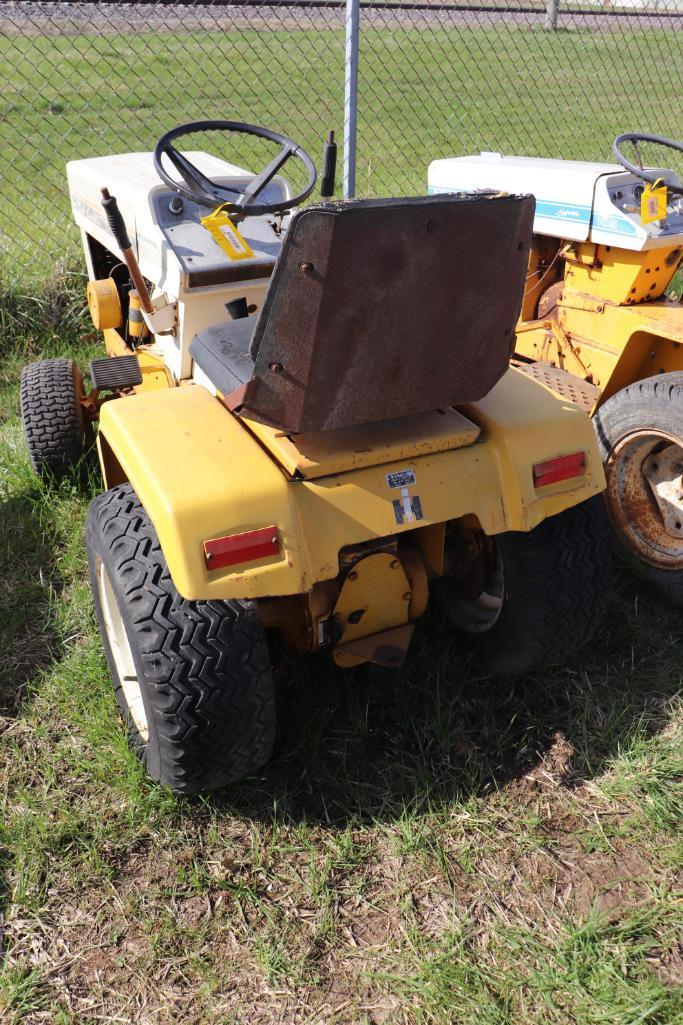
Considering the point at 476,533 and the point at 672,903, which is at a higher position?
the point at 476,533

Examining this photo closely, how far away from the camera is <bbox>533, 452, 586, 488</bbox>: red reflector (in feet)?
6.75

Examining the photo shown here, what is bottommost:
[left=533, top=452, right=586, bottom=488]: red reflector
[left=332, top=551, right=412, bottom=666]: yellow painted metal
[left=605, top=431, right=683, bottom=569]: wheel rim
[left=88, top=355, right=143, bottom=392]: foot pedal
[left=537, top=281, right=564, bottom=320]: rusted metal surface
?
[left=605, top=431, right=683, bottom=569]: wheel rim

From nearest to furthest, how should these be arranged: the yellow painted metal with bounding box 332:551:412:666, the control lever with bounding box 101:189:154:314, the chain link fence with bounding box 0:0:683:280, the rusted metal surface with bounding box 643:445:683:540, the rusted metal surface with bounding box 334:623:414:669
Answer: the yellow painted metal with bounding box 332:551:412:666 < the rusted metal surface with bounding box 334:623:414:669 < the control lever with bounding box 101:189:154:314 < the rusted metal surface with bounding box 643:445:683:540 < the chain link fence with bounding box 0:0:683:280

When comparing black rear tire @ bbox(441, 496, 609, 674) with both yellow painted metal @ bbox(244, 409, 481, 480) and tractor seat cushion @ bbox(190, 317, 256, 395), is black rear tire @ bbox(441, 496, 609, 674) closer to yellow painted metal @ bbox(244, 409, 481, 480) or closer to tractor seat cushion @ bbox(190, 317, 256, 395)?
yellow painted metal @ bbox(244, 409, 481, 480)

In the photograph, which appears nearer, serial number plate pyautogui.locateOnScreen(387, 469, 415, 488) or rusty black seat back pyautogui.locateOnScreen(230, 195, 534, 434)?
rusty black seat back pyautogui.locateOnScreen(230, 195, 534, 434)

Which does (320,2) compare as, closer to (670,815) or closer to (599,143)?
(670,815)

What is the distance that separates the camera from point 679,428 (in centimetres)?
266

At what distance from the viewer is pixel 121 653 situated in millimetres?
2369

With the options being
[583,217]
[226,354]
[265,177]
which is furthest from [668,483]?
[265,177]

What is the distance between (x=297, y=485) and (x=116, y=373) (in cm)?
140

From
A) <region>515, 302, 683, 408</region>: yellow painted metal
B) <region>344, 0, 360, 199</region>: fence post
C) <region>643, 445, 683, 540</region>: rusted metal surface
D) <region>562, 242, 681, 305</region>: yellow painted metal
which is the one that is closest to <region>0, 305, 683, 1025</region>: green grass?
<region>643, 445, 683, 540</region>: rusted metal surface

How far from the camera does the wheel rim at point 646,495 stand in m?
2.85

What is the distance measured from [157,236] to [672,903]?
2.43 meters

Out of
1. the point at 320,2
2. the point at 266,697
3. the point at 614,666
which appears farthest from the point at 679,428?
the point at 320,2
